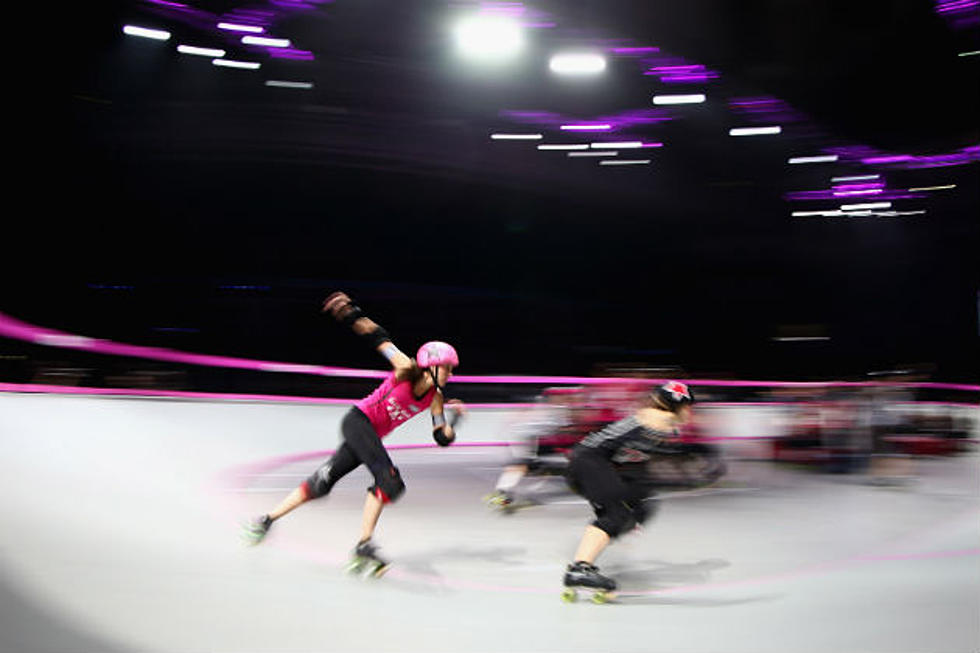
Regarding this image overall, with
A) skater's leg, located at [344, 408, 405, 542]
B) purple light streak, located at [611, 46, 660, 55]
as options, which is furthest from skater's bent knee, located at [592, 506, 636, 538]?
purple light streak, located at [611, 46, 660, 55]

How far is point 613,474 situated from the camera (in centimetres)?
422

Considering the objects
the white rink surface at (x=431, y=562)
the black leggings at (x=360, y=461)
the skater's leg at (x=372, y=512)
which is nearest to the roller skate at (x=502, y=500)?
the white rink surface at (x=431, y=562)

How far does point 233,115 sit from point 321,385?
744 centimetres

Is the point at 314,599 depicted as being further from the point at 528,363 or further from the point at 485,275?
the point at 485,275

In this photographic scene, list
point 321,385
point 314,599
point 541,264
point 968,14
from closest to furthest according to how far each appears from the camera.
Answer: point 314,599
point 321,385
point 968,14
point 541,264

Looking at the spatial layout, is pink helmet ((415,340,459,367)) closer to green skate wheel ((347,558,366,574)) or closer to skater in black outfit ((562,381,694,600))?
skater in black outfit ((562,381,694,600))

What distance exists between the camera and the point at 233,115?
674 inches

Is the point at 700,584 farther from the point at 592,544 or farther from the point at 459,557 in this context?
the point at 459,557

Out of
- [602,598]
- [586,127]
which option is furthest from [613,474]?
[586,127]

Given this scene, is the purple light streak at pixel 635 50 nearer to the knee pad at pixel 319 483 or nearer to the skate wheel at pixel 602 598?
the knee pad at pixel 319 483

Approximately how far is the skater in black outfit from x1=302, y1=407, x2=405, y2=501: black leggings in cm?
97

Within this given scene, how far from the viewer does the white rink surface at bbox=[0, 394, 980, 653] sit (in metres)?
3.45

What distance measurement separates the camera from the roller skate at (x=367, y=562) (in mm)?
4180

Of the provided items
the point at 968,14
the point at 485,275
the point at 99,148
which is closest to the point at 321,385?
the point at 485,275
